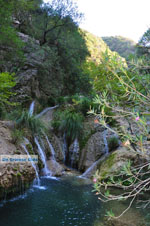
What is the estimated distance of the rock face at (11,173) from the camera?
4660 mm

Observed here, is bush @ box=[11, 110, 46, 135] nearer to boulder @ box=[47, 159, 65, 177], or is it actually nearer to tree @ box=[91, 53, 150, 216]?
boulder @ box=[47, 159, 65, 177]

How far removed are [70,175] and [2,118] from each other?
383 centimetres

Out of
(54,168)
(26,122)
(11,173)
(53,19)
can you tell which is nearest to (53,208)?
(11,173)

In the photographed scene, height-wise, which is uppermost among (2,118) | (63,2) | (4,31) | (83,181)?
(63,2)

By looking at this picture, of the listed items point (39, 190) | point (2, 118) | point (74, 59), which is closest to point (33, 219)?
point (39, 190)

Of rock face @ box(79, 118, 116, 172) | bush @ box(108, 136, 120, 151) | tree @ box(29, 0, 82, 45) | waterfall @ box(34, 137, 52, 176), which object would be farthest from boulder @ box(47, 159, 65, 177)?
tree @ box(29, 0, 82, 45)

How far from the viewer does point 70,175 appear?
805 cm

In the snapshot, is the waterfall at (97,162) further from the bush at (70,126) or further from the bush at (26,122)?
the bush at (26,122)

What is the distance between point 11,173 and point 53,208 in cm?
144

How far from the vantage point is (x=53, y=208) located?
469cm

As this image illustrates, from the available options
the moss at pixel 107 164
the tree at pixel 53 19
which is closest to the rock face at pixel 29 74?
the tree at pixel 53 19

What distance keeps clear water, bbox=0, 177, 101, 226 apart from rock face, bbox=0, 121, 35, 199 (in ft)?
1.07

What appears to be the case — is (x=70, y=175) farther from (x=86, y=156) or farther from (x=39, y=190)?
(x=39, y=190)

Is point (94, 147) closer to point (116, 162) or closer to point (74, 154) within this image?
point (74, 154)
